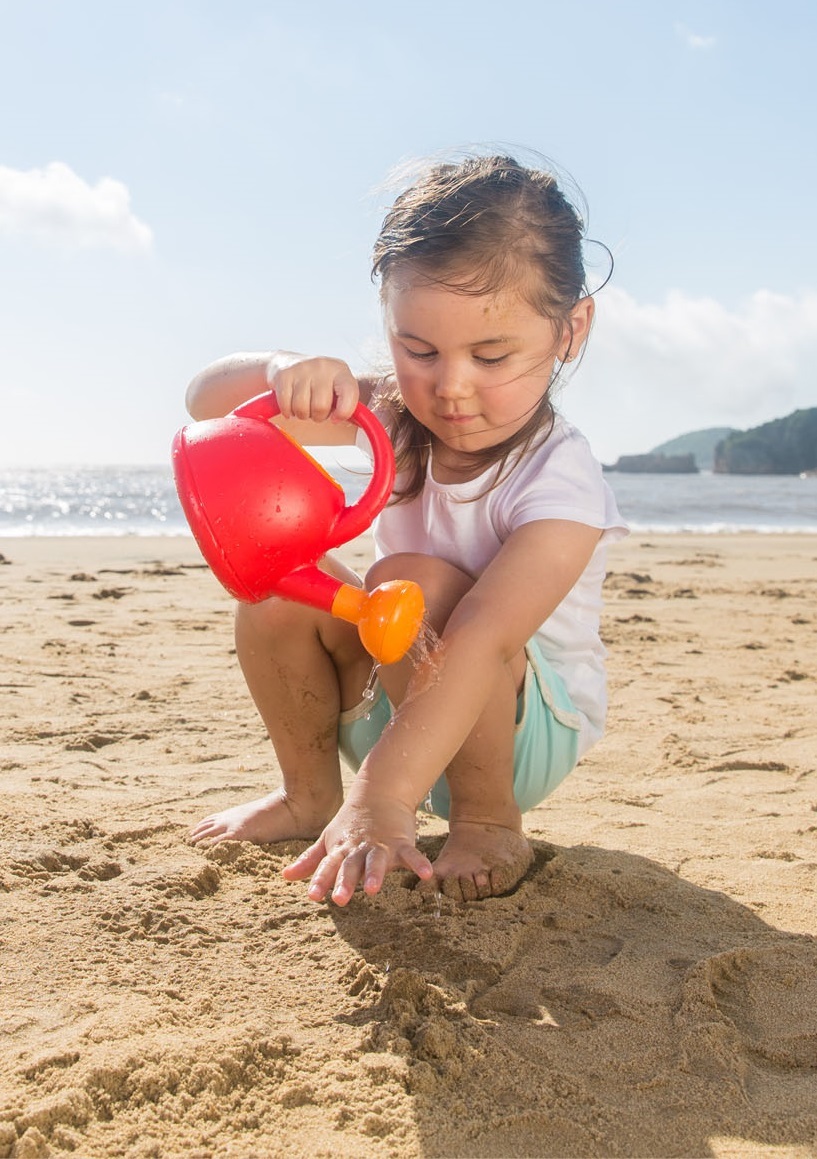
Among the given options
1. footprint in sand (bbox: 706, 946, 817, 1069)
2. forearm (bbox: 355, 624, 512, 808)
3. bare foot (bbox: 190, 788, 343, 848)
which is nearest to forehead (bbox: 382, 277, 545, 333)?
forearm (bbox: 355, 624, 512, 808)

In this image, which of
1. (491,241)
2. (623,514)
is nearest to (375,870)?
(491,241)

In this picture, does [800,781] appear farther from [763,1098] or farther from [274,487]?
[274,487]

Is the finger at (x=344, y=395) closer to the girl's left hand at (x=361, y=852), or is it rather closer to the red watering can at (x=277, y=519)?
the red watering can at (x=277, y=519)

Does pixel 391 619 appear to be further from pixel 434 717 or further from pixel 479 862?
pixel 479 862

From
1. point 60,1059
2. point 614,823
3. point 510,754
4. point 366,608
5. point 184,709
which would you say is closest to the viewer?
point 60,1059

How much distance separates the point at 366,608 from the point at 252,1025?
20.8 inches

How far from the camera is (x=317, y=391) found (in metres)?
1.58

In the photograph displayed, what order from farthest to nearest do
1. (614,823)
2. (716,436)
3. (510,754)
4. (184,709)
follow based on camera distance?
(716,436) < (184,709) < (614,823) < (510,754)

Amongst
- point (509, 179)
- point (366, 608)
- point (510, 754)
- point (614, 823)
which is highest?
point (509, 179)

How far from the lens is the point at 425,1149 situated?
3.29 ft

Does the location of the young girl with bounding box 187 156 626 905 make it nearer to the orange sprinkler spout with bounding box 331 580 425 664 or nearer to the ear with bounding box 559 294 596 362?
the ear with bounding box 559 294 596 362

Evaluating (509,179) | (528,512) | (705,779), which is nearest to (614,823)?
(705,779)

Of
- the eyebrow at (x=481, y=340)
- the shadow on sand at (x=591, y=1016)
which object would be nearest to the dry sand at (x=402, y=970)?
the shadow on sand at (x=591, y=1016)

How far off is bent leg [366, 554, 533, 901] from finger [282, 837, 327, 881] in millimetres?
352
